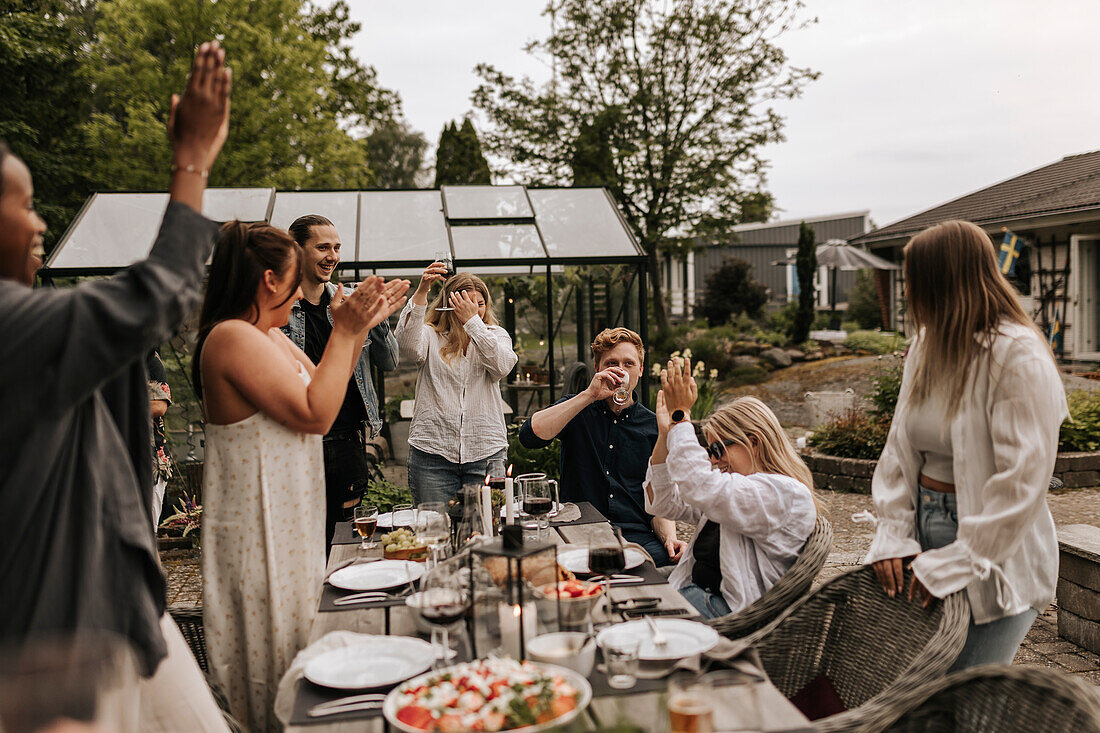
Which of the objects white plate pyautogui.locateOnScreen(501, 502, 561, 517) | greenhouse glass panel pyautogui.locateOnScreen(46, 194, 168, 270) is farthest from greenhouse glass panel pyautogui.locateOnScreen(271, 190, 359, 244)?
white plate pyautogui.locateOnScreen(501, 502, 561, 517)

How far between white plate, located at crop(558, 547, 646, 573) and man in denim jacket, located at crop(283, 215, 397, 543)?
144 cm

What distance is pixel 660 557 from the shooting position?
3504 millimetres

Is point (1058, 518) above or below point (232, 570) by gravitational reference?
below

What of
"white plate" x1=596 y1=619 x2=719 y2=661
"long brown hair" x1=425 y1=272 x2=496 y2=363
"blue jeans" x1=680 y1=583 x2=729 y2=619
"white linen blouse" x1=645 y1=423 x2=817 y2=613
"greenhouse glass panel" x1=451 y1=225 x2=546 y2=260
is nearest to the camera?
"white plate" x1=596 y1=619 x2=719 y2=661

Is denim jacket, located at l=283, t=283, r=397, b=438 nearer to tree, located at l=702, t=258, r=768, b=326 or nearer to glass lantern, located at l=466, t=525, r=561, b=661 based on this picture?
glass lantern, located at l=466, t=525, r=561, b=661

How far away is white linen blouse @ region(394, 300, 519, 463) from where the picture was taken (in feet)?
12.8

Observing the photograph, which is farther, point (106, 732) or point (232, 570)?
point (232, 570)

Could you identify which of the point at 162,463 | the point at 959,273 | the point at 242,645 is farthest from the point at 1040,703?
the point at 162,463

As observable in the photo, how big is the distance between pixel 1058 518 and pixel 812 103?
13.0 m

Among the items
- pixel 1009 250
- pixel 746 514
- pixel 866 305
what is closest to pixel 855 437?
pixel 746 514

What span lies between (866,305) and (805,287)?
5142 mm

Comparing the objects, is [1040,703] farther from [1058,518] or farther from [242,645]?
[1058,518]

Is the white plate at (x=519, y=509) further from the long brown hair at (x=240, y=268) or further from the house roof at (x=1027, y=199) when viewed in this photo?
the house roof at (x=1027, y=199)

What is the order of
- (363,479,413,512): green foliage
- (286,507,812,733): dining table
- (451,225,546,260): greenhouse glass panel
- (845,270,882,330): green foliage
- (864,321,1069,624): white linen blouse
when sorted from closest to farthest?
(286,507,812,733): dining table, (864,321,1069,624): white linen blouse, (363,479,413,512): green foliage, (451,225,546,260): greenhouse glass panel, (845,270,882,330): green foliage
